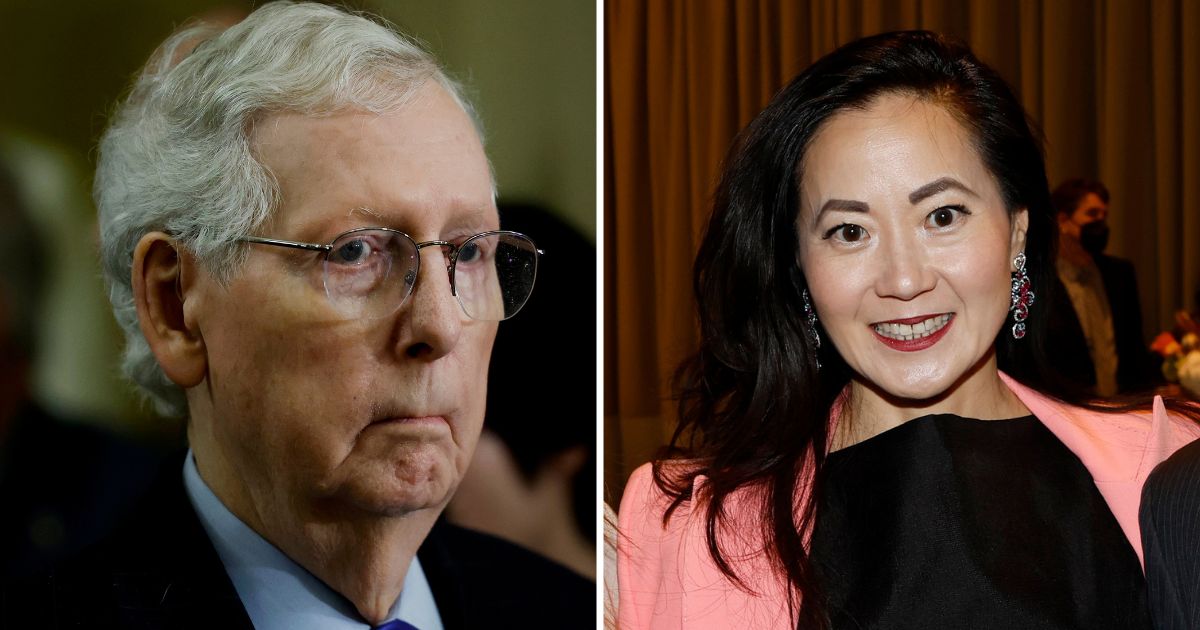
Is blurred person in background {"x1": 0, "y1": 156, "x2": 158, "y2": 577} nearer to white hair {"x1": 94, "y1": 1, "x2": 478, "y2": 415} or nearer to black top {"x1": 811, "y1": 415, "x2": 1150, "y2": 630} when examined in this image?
white hair {"x1": 94, "y1": 1, "x2": 478, "y2": 415}

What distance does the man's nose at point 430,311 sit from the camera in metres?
1.38

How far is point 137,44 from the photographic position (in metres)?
1.28

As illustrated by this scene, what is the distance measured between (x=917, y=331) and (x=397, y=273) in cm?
73

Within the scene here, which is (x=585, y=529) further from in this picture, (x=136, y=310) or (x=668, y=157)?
(x=668, y=157)

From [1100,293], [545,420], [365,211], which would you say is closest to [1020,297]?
[545,420]

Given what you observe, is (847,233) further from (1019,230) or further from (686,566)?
(686,566)

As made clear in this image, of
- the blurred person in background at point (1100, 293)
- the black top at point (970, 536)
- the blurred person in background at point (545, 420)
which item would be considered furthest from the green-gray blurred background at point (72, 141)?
the blurred person in background at point (1100, 293)

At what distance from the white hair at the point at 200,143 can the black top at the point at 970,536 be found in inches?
34.0

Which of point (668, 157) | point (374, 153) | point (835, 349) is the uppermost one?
point (668, 157)

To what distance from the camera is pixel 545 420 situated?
5.08ft

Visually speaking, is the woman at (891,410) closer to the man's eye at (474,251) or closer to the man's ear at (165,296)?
the man's eye at (474,251)

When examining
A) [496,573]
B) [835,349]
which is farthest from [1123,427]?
[496,573]

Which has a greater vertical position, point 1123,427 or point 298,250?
point 298,250

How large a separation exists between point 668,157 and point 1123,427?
3.84m
